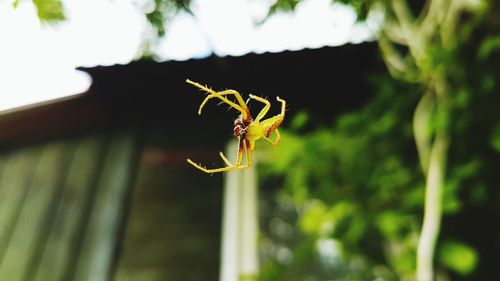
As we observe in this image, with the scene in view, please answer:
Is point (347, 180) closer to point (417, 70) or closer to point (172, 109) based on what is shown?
point (417, 70)

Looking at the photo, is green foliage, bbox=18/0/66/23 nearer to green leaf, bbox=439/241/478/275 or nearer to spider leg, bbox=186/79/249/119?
spider leg, bbox=186/79/249/119

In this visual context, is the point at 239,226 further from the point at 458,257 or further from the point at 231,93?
the point at 231,93

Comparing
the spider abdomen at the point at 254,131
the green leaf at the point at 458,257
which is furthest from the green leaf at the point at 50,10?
the green leaf at the point at 458,257

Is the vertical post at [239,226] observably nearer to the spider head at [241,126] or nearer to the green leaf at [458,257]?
the green leaf at [458,257]

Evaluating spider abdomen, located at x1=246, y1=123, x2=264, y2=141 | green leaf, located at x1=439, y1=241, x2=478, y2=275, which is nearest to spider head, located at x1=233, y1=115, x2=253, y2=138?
spider abdomen, located at x1=246, y1=123, x2=264, y2=141

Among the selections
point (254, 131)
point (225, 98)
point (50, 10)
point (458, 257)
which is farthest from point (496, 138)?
point (50, 10)

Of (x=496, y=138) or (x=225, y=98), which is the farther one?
(x=496, y=138)

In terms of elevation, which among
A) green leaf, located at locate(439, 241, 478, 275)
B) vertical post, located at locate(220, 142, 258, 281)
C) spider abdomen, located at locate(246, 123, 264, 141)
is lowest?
green leaf, located at locate(439, 241, 478, 275)
